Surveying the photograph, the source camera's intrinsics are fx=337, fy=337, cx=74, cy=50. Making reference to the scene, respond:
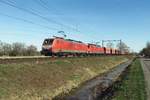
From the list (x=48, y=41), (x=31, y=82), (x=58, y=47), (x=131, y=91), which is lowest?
(x=131, y=91)

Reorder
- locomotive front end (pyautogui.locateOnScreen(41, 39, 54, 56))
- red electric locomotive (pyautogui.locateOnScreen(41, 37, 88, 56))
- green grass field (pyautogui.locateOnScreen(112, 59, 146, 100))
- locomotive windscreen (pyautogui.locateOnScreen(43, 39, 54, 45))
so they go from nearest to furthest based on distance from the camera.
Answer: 1. green grass field (pyautogui.locateOnScreen(112, 59, 146, 100))
2. locomotive front end (pyautogui.locateOnScreen(41, 39, 54, 56))
3. red electric locomotive (pyautogui.locateOnScreen(41, 37, 88, 56))
4. locomotive windscreen (pyautogui.locateOnScreen(43, 39, 54, 45))

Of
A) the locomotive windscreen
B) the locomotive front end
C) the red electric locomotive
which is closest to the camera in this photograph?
the locomotive front end

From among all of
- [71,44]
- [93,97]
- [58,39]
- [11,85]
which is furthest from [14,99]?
[71,44]

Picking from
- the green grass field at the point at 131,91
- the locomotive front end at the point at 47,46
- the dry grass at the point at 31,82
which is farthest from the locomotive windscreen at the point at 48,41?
the green grass field at the point at 131,91

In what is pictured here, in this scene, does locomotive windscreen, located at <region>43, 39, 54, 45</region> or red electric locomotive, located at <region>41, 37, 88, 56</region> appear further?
locomotive windscreen, located at <region>43, 39, 54, 45</region>

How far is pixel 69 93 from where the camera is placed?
26.1 metres

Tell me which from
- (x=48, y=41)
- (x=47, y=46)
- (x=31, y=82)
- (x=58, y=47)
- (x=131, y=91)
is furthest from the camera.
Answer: (x=58, y=47)

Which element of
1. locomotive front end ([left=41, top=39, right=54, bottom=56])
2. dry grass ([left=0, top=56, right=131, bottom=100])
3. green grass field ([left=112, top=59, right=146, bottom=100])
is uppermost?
locomotive front end ([left=41, top=39, right=54, bottom=56])

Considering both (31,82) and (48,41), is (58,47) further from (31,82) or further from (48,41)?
(31,82)

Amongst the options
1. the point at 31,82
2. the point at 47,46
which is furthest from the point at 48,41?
the point at 31,82

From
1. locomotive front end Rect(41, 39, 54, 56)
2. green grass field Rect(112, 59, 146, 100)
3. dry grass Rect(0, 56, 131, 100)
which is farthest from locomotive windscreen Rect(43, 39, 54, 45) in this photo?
green grass field Rect(112, 59, 146, 100)

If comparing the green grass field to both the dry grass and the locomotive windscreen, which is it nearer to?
the dry grass

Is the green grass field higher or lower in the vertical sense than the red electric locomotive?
lower

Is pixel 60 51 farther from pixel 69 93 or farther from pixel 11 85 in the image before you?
pixel 11 85
